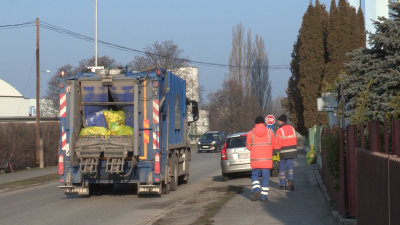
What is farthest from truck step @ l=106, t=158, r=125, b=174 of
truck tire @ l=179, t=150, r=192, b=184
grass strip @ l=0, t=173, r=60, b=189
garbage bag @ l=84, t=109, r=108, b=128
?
grass strip @ l=0, t=173, r=60, b=189

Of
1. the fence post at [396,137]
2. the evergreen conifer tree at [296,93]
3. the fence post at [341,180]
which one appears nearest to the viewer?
the fence post at [396,137]

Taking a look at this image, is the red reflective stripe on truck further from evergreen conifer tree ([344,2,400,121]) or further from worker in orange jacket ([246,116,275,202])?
evergreen conifer tree ([344,2,400,121])

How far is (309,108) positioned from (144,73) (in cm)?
2246

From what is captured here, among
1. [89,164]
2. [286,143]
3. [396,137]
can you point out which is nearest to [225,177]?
[286,143]

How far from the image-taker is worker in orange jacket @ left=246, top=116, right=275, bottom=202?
11.5m

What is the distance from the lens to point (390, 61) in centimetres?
1118

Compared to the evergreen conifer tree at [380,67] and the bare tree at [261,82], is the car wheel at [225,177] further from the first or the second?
the bare tree at [261,82]

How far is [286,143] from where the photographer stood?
1327 centimetres

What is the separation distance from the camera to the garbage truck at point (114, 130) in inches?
478

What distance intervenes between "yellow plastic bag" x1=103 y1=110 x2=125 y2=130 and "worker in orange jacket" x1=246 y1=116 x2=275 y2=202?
3311 millimetres

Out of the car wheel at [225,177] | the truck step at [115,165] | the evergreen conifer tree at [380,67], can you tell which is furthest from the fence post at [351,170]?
the car wheel at [225,177]

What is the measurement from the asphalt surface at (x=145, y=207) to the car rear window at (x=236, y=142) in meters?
1.86

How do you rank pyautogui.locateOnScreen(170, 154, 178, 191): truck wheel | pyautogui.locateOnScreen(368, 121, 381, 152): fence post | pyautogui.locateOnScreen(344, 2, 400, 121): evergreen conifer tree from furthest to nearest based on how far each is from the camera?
pyautogui.locateOnScreen(170, 154, 178, 191): truck wheel
pyautogui.locateOnScreen(344, 2, 400, 121): evergreen conifer tree
pyautogui.locateOnScreen(368, 121, 381, 152): fence post

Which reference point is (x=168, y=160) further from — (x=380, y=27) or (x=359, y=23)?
(x=359, y=23)
